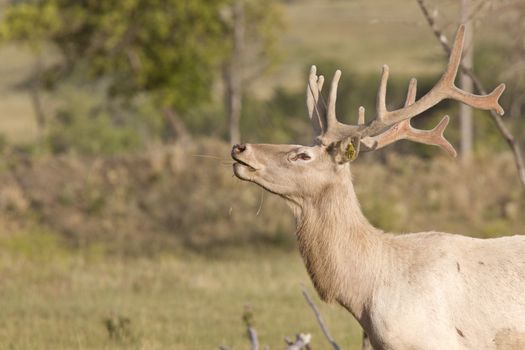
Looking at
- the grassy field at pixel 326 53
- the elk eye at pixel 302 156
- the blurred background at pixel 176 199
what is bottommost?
the grassy field at pixel 326 53

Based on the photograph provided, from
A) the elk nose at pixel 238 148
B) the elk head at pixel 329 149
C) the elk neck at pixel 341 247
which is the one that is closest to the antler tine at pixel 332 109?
the elk head at pixel 329 149

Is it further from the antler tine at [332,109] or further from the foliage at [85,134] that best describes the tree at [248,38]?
the antler tine at [332,109]

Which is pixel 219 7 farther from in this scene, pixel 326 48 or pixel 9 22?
pixel 326 48

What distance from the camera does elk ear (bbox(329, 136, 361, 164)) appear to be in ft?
23.2

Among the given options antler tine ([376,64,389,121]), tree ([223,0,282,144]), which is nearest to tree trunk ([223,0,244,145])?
tree ([223,0,282,144])

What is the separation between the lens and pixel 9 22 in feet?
81.3

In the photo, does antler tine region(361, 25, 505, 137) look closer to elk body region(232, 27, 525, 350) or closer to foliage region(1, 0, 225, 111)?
elk body region(232, 27, 525, 350)

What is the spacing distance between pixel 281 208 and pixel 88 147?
16436 mm

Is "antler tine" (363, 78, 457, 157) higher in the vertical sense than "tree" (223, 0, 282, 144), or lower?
higher

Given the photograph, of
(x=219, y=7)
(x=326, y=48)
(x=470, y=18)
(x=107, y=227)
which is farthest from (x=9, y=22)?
(x=326, y=48)

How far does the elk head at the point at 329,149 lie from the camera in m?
7.16

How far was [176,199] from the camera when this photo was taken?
67.9 ft

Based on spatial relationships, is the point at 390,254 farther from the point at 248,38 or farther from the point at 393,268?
the point at 248,38

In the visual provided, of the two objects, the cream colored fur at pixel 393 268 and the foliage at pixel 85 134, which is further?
the foliage at pixel 85 134
